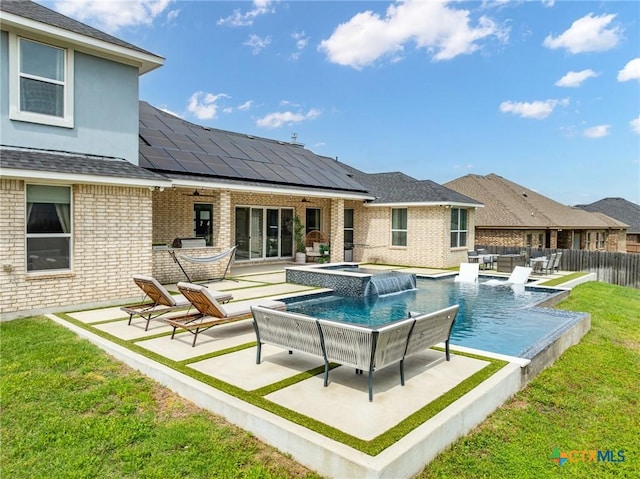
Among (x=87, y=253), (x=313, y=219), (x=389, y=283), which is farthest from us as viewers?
(x=313, y=219)

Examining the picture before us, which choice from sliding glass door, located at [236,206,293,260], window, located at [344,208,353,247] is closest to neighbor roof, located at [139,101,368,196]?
window, located at [344,208,353,247]

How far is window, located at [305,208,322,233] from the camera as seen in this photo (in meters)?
21.6

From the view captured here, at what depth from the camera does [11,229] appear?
8234 mm

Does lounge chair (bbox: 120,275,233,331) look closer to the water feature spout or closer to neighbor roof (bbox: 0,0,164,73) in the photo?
neighbor roof (bbox: 0,0,164,73)

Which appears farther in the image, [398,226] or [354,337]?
[398,226]

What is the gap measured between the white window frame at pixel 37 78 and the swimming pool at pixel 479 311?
6.90 meters

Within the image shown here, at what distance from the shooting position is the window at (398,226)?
21016 mm

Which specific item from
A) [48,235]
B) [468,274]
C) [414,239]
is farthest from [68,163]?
[414,239]

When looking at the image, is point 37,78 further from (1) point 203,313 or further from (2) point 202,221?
(2) point 202,221

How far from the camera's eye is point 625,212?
4709 centimetres

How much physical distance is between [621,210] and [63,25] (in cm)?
5534

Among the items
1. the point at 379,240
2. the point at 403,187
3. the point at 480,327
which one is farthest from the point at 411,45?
the point at 480,327

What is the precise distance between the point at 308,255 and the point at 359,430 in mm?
16147

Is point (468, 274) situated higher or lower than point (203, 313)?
lower
